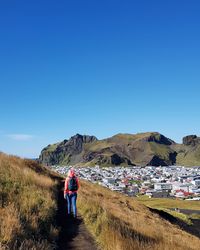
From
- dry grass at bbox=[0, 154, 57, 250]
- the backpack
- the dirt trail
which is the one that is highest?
the backpack

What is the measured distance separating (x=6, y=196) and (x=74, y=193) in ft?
15.3

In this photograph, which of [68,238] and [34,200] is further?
[34,200]

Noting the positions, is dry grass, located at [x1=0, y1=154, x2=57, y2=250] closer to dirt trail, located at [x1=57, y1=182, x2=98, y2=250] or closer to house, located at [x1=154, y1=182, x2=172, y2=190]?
dirt trail, located at [x1=57, y1=182, x2=98, y2=250]

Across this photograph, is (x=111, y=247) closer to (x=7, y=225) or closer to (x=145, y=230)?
(x=7, y=225)

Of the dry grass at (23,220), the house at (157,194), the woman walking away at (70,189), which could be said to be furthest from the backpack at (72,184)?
the house at (157,194)

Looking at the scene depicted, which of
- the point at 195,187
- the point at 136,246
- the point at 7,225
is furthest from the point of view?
the point at 195,187

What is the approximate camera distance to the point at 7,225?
27.4 feet

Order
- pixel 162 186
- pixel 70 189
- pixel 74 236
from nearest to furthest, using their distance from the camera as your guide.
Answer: pixel 74 236 → pixel 70 189 → pixel 162 186

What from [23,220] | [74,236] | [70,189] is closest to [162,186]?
[70,189]

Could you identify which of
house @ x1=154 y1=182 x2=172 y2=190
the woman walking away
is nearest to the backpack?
the woman walking away

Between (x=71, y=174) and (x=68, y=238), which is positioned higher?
(x=71, y=174)

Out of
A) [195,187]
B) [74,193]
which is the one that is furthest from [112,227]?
[195,187]

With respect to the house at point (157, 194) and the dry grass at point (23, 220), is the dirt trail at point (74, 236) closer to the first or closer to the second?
the dry grass at point (23, 220)

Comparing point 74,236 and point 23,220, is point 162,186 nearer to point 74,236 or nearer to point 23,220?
point 74,236
